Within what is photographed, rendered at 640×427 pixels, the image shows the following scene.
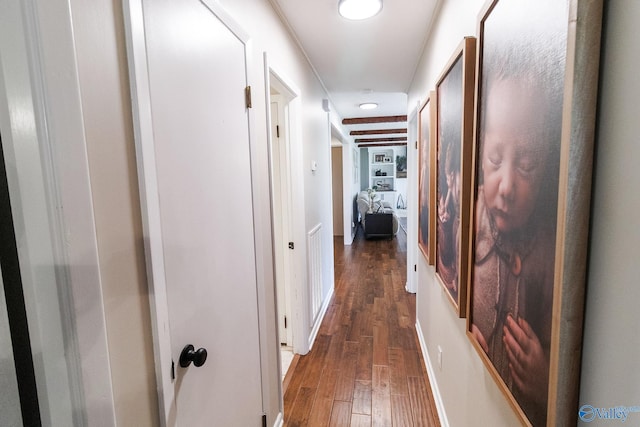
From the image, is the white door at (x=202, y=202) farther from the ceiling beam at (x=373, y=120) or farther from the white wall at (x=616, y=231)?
the ceiling beam at (x=373, y=120)

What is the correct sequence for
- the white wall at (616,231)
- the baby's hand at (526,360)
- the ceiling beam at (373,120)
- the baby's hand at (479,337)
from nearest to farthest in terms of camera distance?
the white wall at (616,231) → the baby's hand at (526,360) → the baby's hand at (479,337) → the ceiling beam at (373,120)

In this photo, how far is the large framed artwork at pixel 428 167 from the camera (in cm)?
177

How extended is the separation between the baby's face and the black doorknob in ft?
3.18

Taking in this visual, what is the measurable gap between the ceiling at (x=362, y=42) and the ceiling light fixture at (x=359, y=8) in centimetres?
6

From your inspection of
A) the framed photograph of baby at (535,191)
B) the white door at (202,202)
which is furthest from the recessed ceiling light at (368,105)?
the framed photograph of baby at (535,191)

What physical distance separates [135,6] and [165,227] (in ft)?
1.77

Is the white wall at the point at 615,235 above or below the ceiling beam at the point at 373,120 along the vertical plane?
below

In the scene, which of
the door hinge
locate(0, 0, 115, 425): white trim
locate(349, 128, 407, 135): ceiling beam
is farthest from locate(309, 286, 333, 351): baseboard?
locate(349, 128, 407, 135): ceiling beam

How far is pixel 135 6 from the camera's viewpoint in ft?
2.26

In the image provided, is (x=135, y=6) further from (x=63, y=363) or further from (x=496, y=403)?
(x=496, y=403)

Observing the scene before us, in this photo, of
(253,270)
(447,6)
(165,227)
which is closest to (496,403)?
(253,270)

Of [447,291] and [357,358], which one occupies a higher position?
[447,291]

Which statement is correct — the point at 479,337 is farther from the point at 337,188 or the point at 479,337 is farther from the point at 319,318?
the point at 337,188

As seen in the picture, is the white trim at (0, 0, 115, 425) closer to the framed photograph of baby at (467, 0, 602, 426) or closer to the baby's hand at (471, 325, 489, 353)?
the framed photograph of baby at (467, 0, 602, 426)
